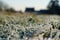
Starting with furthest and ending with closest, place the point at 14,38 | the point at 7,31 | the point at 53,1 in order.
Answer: the point at 53,1, the point at 7,31, the point at 14,38

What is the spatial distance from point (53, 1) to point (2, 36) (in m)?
13.3

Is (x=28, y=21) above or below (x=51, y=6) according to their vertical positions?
above

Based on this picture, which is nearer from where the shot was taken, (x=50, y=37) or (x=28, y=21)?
(x=50, y=37)

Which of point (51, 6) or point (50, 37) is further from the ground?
point (50, 37)

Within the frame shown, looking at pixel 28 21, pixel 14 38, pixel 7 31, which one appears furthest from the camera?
pixel 28 21

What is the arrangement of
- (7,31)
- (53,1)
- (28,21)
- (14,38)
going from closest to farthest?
1. (14,38)
2. (7,31)
3. (28,21)
4. (53,1)

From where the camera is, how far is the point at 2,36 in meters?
4.97

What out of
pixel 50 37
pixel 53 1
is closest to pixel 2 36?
pixel 50 37

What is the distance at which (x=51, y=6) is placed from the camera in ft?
60.1

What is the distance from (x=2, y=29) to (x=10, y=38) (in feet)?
1.89

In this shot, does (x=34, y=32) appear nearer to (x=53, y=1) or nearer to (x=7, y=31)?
(x=7, y=31)

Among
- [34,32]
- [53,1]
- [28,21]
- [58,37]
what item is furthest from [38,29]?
[53,1]

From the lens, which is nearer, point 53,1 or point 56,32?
point 56,32

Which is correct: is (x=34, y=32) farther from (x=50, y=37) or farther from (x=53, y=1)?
(x=53, y=1)
